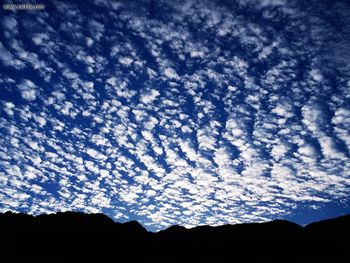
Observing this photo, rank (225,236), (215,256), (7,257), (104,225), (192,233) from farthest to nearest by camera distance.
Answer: (104,225) → (192,233) → (225,236) → (215,256) → (7,257)

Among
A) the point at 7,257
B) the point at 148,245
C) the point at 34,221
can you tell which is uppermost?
the point at 34,221

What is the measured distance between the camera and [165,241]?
24.2m

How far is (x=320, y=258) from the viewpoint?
58.0 feet

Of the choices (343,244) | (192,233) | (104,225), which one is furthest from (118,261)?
(343,244)

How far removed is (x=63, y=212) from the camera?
88.4 feet

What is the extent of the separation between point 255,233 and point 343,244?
6.64m

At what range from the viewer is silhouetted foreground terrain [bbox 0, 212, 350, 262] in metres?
19.4

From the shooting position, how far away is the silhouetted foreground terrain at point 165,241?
19.4 m

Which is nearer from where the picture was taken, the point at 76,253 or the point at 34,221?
the point at 76,253

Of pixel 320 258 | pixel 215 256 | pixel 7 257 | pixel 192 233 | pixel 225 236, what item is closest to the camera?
pixel 320 258

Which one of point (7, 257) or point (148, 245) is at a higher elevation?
point (148, 245)

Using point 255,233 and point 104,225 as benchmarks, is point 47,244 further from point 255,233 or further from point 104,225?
point 255,233

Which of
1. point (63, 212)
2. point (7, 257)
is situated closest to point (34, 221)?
point (63, 212)

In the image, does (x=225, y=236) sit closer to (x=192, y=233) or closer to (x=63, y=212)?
(x=192, y=233)
